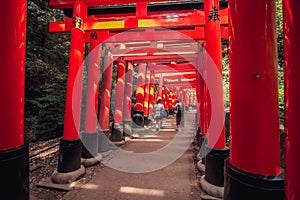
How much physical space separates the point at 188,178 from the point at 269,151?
3240 millimetres

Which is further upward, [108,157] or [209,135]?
[209,135]

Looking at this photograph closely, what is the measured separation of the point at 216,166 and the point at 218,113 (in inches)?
42.7

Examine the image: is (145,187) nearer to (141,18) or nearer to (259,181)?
(259,181)

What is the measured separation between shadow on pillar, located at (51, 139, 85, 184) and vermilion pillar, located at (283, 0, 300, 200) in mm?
4272

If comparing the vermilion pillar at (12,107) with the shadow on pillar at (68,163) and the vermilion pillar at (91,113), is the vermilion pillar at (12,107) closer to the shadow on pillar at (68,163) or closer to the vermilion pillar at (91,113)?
the shadow on pillar at (68,163)

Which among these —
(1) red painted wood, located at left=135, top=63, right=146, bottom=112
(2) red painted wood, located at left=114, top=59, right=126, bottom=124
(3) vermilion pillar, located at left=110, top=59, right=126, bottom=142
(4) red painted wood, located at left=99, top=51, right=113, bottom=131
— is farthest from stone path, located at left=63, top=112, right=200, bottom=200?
(1) red painted wood, located at left=135, top=63, right=146, bottom=112

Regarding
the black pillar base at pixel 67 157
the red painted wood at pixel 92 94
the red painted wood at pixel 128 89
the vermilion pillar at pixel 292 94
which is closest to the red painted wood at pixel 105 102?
the red painted wood at pixel 92 94

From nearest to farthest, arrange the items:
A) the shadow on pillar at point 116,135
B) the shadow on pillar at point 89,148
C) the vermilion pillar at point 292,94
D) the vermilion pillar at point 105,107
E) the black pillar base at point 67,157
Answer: the vermilion pillar at point 292,94
the black pillar base at point 67,157
the shadow on pillar at point 89,148
the vermilion pillar at point 105,107
the shadow on pillar at point 116,135

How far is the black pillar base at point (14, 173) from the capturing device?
2.01 meters

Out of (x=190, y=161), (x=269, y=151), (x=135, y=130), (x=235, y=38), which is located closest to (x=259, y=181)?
(x=269, y=151)

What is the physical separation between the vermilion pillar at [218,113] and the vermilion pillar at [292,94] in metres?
2.54

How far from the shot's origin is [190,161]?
5.88m

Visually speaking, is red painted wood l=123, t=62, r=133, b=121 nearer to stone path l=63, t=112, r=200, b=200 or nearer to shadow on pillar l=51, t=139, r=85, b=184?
stone path l=63, t=112, r=200, b=200

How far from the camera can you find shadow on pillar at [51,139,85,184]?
14.1ft
